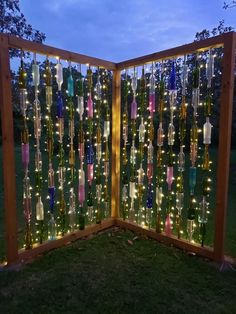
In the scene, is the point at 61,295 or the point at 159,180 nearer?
the point at 61,295

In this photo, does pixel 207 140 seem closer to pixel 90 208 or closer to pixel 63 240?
pixel 90 208

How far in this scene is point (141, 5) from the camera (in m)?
63.8

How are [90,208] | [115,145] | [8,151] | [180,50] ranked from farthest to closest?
[115,145]
[90,208]
[180,50]
[8,151]

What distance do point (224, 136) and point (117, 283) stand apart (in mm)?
1446

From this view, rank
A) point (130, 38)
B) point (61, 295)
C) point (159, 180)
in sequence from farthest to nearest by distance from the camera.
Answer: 1. point (130, 38)
2. point (159, 180)
3. point (61, 295)

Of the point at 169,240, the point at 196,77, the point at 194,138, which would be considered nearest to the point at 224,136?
the point at 194,138

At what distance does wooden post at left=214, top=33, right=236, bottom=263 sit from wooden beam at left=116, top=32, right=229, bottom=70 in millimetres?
84

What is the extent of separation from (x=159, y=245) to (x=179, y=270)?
0.49 metres

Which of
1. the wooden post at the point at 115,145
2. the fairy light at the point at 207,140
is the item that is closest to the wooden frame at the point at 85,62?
the fairy light at the point at 207,140

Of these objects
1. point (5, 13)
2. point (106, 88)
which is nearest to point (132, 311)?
point (106, 88)

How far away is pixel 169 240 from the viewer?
2.85m

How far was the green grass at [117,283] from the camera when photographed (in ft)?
6.11

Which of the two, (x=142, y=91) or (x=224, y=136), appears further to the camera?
(x=142, y=91)

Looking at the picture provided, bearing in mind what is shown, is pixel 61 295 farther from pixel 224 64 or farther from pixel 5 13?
pixel 5 13
